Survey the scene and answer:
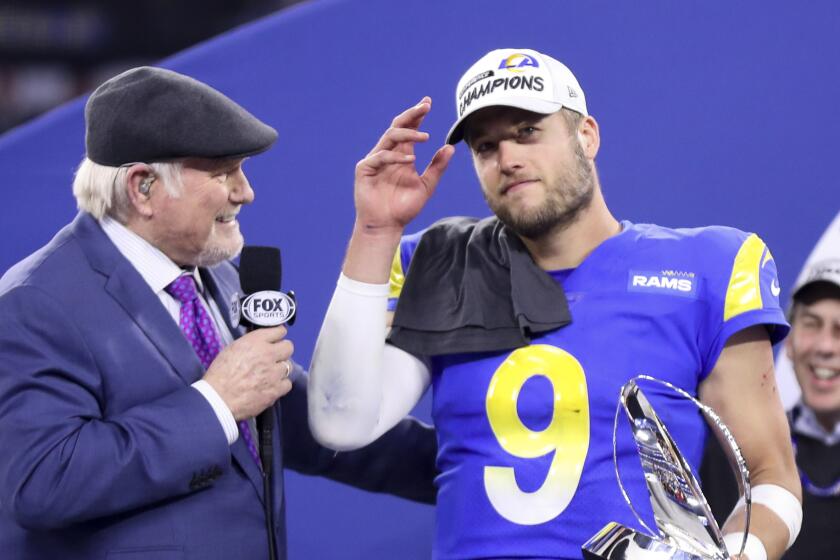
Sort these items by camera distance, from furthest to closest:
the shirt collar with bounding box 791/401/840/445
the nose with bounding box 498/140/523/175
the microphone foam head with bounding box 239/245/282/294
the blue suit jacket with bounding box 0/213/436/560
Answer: the shirt collar with bounding box 791/401/840/445
the nose with bounding box 498/140/523/175
the microphone foam head with bounding box 239/245/282/294
the blue suit jacket with bounding box 0/213/436/560

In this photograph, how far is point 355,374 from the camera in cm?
165

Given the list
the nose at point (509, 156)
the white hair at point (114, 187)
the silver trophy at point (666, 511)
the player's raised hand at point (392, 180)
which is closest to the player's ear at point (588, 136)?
the nose at point (509, 156)

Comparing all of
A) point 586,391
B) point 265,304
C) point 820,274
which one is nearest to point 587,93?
point 820,274

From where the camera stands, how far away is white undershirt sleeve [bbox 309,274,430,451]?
5.42ft

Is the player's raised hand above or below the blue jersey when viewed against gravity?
above

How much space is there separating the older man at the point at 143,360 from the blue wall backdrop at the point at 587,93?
60cm

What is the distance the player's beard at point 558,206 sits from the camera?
1675 millimetres

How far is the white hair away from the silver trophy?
2.69 ft

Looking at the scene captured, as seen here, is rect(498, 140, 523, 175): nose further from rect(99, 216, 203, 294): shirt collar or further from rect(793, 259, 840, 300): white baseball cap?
rect(793, 259, 840, 300): white baseball cap

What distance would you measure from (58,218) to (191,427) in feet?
3.01

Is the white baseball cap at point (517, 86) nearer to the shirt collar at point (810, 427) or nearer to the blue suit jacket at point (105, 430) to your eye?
the blue suit jacket at point (105, 430)

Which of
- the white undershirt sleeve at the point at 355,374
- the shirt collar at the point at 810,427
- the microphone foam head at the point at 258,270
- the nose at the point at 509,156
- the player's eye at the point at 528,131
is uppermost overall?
the player's eye at the point at 528,131

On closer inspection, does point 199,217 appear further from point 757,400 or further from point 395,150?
point 757,400

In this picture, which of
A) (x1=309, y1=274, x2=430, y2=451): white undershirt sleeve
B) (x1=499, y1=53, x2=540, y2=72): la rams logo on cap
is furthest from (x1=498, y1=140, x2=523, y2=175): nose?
(x1=309, y1=274, x2=430, y2=451): white undershirt sleeve
